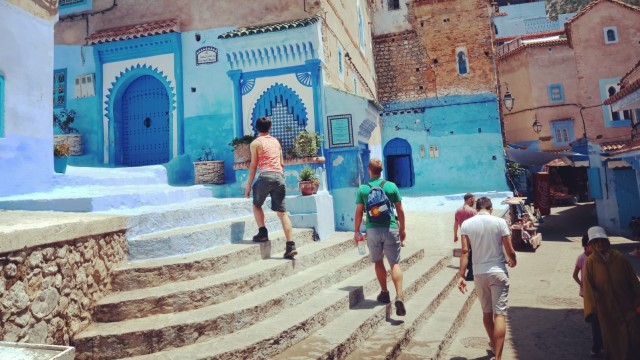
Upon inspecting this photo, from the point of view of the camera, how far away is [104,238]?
396cm

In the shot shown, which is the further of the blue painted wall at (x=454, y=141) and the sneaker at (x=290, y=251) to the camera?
the blue painted wall at (x=454, y=141)

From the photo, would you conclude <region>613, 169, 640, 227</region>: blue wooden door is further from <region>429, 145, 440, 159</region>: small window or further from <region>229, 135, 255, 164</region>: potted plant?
<region>229, 135, 255, 164</region>: potted plant

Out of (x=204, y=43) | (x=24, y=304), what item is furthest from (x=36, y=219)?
(x=204, y=43)

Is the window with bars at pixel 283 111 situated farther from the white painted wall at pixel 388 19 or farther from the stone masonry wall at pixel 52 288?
the white painted wall at pixel 388 19

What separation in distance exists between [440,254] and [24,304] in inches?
282

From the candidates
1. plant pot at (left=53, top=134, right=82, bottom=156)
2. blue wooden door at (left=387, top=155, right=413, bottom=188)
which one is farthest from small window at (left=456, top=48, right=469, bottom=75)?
plant pot at (left=53, top=134, right=82, bottom=156)

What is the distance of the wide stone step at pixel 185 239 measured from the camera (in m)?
4.35

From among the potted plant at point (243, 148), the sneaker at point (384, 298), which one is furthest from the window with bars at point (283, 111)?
the sneaker at point (384, 298)

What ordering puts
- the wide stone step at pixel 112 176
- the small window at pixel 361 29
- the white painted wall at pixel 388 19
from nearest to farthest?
the wide stone step at pixel 112 176 → the small window at pixel 361 29 → the white painted wall at pixel 388 19

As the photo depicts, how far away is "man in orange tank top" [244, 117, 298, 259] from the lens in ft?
17.2

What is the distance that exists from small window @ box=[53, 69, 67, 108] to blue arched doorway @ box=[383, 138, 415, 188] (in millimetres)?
14336

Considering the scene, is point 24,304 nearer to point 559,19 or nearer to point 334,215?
point 334,215

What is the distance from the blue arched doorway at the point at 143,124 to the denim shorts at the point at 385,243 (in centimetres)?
787

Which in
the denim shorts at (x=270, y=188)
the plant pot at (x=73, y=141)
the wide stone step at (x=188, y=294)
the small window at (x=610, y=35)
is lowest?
the wide stone step at (x=188, y=294)
